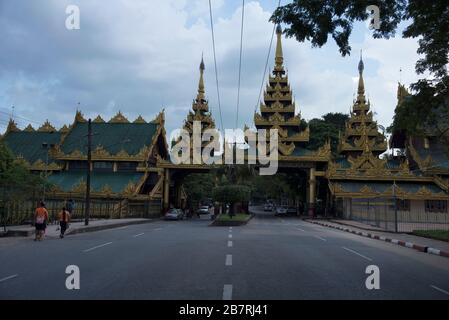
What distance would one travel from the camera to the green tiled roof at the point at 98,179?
4747cm

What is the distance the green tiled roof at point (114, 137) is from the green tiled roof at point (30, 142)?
2.47m

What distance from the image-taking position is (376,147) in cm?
5906

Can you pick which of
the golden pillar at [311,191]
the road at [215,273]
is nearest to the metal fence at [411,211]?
the golden pillar at [311,191]

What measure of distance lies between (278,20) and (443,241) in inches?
584

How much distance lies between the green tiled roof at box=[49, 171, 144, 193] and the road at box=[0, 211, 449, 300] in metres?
32.5

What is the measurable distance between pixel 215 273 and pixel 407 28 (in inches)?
311

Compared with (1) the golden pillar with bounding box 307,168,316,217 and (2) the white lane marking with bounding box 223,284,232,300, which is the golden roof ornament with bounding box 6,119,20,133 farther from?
(2) the white lane marking with bounding box 223,284,232,300

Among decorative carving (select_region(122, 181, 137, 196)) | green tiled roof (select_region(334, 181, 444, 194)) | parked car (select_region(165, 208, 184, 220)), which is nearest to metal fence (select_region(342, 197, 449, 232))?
green tiled roof (select_region(334, 181, 444, 194))

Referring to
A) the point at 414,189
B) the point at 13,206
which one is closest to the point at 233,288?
the point at 13,206

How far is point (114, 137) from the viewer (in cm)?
5488

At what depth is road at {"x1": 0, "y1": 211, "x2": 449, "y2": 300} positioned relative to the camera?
7.94 metres
